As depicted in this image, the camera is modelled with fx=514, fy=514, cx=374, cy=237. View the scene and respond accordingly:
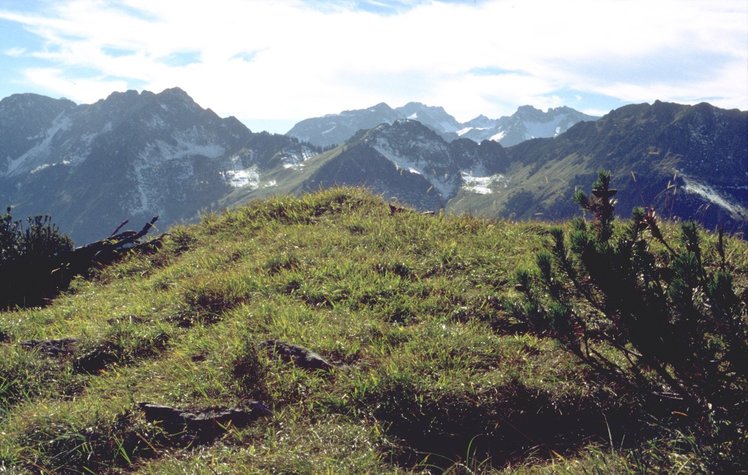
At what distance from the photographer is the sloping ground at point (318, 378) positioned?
17.1 ft

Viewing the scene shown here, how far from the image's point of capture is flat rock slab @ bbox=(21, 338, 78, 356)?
7410 mm

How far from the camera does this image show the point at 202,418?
571cm

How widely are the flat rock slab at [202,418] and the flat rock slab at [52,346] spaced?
2377 millimetres

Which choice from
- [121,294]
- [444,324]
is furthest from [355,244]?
[121,294]

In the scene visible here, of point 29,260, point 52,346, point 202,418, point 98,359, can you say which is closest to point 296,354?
point 202,418

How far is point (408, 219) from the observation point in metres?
12.5

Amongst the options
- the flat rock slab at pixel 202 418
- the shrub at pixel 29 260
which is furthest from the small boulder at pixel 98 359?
the shrub at pixel 29 260

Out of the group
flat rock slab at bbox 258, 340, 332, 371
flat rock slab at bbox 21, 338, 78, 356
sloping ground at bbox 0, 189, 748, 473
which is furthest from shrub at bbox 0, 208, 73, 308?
flat rock slab at bbox 258, 340, 332, 371

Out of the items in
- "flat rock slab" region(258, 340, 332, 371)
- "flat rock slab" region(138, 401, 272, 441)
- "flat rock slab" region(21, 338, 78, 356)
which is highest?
"flat rock slab" region(258, 340, 332, 371)

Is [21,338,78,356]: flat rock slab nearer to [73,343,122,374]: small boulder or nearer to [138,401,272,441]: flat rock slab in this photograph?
[73,343,122,374]: small boulder

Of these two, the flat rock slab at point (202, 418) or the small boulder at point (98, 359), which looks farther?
the small boulder at point (98, 359)

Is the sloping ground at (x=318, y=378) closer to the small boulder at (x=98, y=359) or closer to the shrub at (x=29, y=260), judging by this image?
the small boulder at (x=98, y=359)

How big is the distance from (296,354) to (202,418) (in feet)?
4.79

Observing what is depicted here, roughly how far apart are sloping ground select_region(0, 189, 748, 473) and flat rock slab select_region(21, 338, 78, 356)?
4 centimetres
